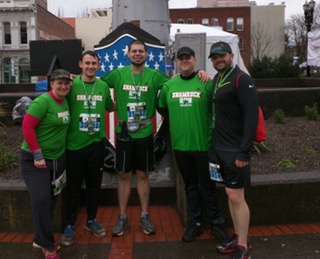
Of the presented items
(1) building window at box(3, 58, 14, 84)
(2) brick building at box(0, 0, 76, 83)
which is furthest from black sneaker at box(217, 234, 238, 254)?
(1) building window at box(3, 58, 14, 84)

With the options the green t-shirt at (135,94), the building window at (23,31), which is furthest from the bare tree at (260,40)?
the green t-shirt at (135,94)

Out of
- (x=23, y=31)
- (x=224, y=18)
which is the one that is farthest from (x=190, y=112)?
(x=224, y=18)

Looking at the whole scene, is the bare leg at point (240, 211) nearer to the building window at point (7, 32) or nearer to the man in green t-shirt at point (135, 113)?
the man in green t-shirt at point (135, 113)

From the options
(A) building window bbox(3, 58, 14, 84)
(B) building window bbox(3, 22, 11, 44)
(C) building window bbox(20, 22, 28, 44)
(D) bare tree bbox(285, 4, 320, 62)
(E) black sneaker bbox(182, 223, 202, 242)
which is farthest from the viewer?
(D) bare tree bbox(285, 4, 320, 62)

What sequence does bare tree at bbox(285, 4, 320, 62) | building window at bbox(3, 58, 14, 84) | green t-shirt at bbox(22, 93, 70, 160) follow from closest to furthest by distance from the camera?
green t-shirt at bbox(22, 93, 70, 160) → building window at bbox(3, 58, 14, 84) → bare tree at bbox(285, 4, 320, 62)

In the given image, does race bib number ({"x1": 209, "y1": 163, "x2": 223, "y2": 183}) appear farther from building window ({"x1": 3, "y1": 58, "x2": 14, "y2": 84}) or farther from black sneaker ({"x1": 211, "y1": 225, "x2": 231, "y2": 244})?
building window ({"x1": 3, "y1": 58, "x2": 14, "y2": 84})

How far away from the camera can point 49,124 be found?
Answer: 3758mm

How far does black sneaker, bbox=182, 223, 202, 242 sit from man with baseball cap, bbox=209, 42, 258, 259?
570mm

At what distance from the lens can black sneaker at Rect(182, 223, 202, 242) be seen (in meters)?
4.34

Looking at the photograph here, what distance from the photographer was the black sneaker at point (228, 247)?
4062 mm

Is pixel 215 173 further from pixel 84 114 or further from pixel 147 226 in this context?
pixel 84 114

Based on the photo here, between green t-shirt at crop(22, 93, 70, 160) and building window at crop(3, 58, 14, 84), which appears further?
building window at crop(3, 58, 14, 84)

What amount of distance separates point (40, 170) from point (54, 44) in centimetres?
186

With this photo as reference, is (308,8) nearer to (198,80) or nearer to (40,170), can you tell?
(198,80)
